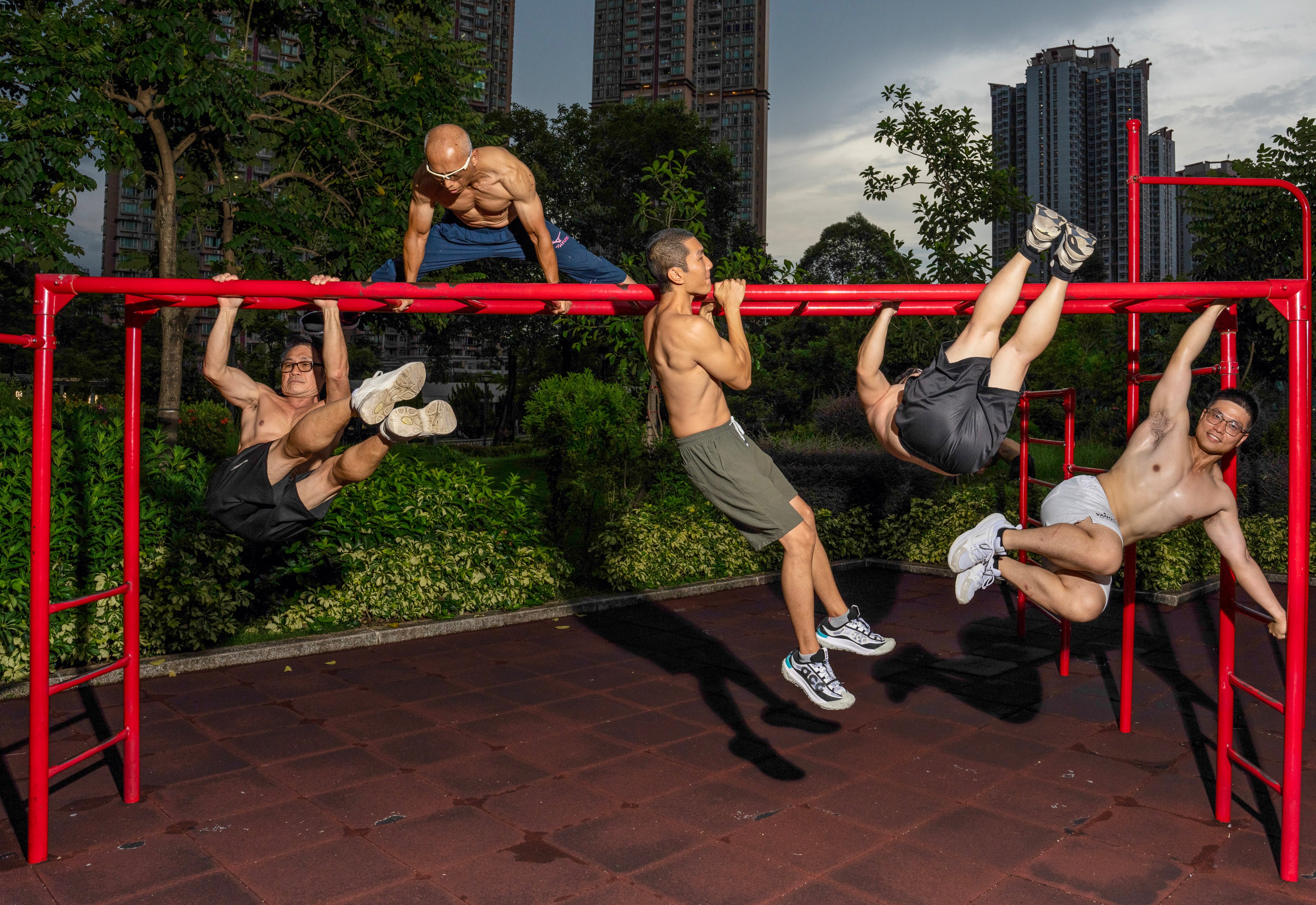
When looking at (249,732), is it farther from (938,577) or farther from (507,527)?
(938,577)

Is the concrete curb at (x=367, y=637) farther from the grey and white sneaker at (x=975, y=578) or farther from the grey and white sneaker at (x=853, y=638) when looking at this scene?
the grey and white sneaker at (x=975, y=578)

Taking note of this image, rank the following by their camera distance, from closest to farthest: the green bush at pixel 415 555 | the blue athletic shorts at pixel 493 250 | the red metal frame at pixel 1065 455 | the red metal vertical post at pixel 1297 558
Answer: the red metal vertical post at pixel 1297 558 < the blue athletic shorts at pixel 493 250 < the red metal frame at pixel 1065 455 < the green bush at pixel 415 555

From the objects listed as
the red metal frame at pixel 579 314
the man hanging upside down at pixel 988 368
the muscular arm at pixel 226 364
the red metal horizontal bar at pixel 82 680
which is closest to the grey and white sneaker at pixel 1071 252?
the man hanging upside down at pixel 988 368

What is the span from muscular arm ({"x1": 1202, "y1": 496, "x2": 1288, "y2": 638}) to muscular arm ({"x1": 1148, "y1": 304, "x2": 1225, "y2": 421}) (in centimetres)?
48

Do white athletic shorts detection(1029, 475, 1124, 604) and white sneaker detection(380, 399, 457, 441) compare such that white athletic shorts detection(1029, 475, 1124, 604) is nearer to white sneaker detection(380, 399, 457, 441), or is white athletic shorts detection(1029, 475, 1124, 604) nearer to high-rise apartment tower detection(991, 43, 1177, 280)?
white sneaker detection(380, 399, 457, 441)

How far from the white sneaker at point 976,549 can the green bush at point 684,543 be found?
4952 mm

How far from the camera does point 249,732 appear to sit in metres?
4.98

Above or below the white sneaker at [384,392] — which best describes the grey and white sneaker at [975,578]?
below

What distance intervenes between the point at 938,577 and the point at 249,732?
24.3ft

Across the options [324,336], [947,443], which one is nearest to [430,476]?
[324,336]

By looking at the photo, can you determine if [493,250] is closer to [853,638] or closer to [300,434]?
[300,434]

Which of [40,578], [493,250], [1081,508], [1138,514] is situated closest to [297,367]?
[493,250]

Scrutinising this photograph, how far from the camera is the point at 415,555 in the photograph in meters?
7.57

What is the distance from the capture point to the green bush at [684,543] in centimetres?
917
